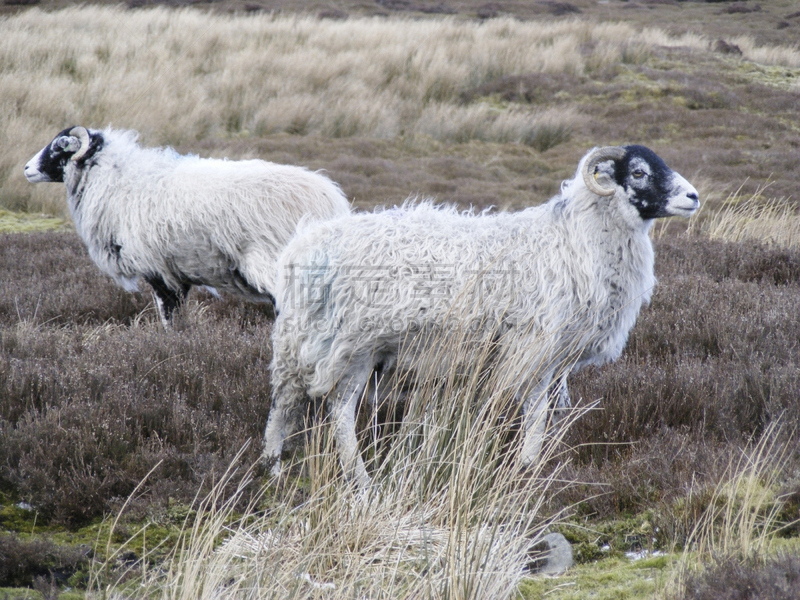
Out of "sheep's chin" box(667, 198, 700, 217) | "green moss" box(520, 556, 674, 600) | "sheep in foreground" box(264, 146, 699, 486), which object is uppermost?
"sheep's chin" box(667, 198, 700, 217)

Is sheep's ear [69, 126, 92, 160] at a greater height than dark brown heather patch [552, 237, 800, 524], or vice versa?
sheep's ear [69, 126, 92, 160]

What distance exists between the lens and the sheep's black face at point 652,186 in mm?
4109

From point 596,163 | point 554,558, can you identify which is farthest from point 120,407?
point 596,163

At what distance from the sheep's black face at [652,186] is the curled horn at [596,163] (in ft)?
0.16

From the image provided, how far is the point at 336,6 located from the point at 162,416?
122ft

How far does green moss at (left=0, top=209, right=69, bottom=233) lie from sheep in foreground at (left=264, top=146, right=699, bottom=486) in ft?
25.9

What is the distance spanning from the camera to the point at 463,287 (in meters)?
3.65

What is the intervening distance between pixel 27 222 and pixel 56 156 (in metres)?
4.62

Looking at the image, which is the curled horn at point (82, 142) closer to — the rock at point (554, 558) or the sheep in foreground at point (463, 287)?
the sheep in foreground at point (463, 287)

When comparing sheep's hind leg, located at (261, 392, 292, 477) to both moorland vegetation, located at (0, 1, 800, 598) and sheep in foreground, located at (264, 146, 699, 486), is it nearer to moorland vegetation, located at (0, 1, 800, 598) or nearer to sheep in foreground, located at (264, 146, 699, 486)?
sheep in foreground, located at (264, 146, 699, 486)

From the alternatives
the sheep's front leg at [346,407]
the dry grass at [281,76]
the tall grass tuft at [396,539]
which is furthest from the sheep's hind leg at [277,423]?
the dry grass at [281,76]

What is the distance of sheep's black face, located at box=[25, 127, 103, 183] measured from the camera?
6.73 meters

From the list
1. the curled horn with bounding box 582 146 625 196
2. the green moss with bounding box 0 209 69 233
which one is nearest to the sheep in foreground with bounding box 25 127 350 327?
the curled horn with bounding box 582 146 625 196

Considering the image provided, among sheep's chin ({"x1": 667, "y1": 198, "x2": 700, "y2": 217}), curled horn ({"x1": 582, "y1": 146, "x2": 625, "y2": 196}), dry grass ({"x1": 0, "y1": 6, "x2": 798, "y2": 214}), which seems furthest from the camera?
dry grass ({"x1": 0, "y1": 6, "x2": 798, "y2": 214})
